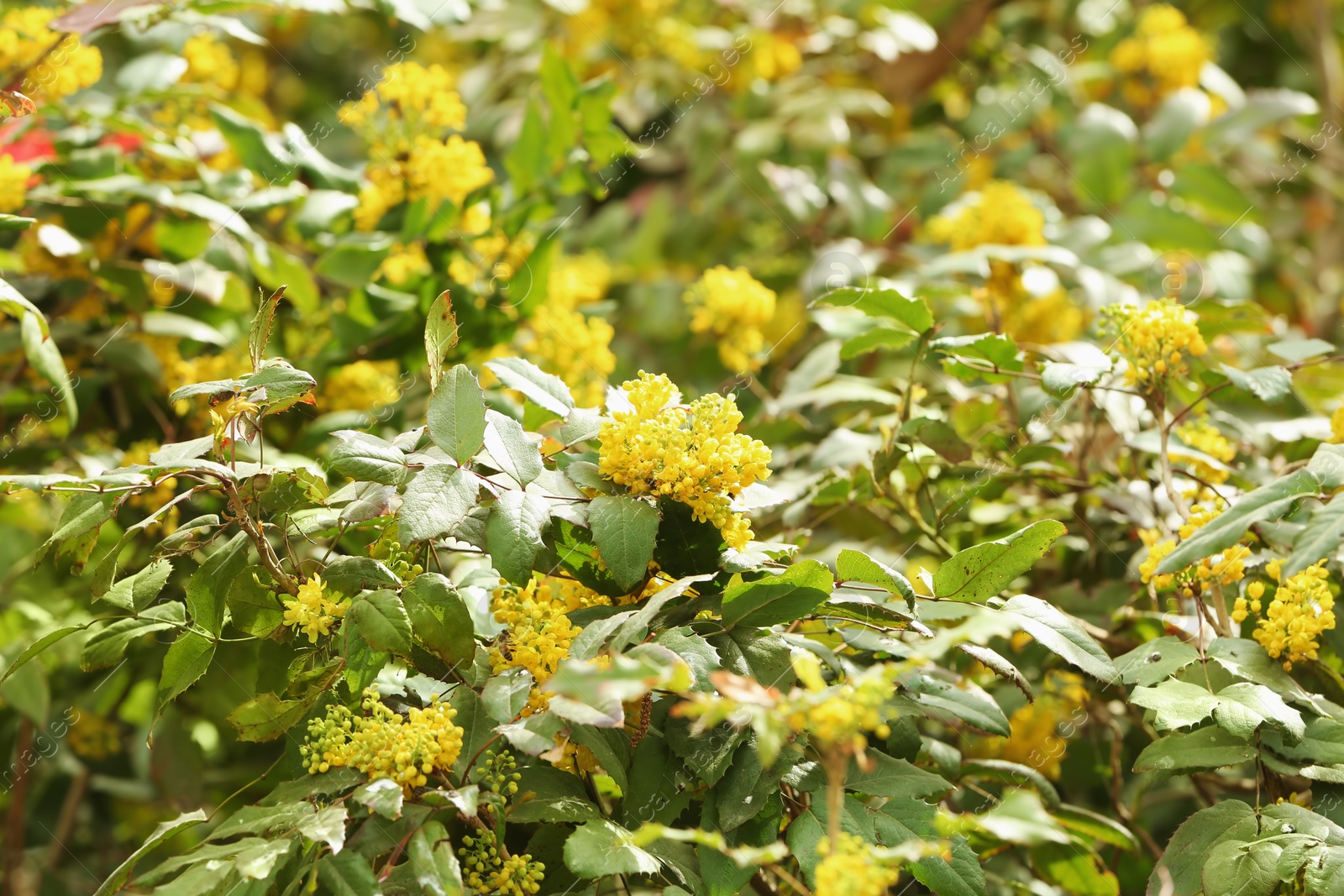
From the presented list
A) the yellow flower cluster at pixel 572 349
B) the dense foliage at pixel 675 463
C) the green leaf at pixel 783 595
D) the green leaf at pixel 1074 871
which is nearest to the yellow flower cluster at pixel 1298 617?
the dense foliage at pixel 675 463

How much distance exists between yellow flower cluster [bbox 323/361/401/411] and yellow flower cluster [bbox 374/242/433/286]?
0.11 metres

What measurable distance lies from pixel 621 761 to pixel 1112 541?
25.7 inches

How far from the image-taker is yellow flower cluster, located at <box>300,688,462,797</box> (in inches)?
25.6

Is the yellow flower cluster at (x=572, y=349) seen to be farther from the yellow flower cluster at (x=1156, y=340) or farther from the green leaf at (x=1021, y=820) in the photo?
the green leaf at (x=1021, y=820)

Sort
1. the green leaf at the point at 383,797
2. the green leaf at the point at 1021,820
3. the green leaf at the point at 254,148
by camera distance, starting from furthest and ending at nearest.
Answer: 1. the green leaf at the point at 254,148
2. the green leaf at the point at 383,797
3. the green leaf at the point at 1021,820

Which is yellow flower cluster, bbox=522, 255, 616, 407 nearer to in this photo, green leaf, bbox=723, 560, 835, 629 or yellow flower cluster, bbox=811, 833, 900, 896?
green leaf, bbox=723, 560, 835, 629

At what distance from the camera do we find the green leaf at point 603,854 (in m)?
0.61

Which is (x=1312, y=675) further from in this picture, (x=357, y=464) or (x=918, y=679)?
(x=357, y=464)

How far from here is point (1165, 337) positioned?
2.87ft

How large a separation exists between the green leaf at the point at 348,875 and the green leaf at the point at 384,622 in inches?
5.0

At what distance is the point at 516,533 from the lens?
0.68 m

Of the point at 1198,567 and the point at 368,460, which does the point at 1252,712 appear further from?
the point at 368,460

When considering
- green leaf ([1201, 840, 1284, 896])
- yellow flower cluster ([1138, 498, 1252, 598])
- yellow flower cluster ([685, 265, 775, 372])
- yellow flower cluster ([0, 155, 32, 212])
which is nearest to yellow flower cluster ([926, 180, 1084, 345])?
yellow flower cluster ([685, 265, 775, 372])

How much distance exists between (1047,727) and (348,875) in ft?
2.65
